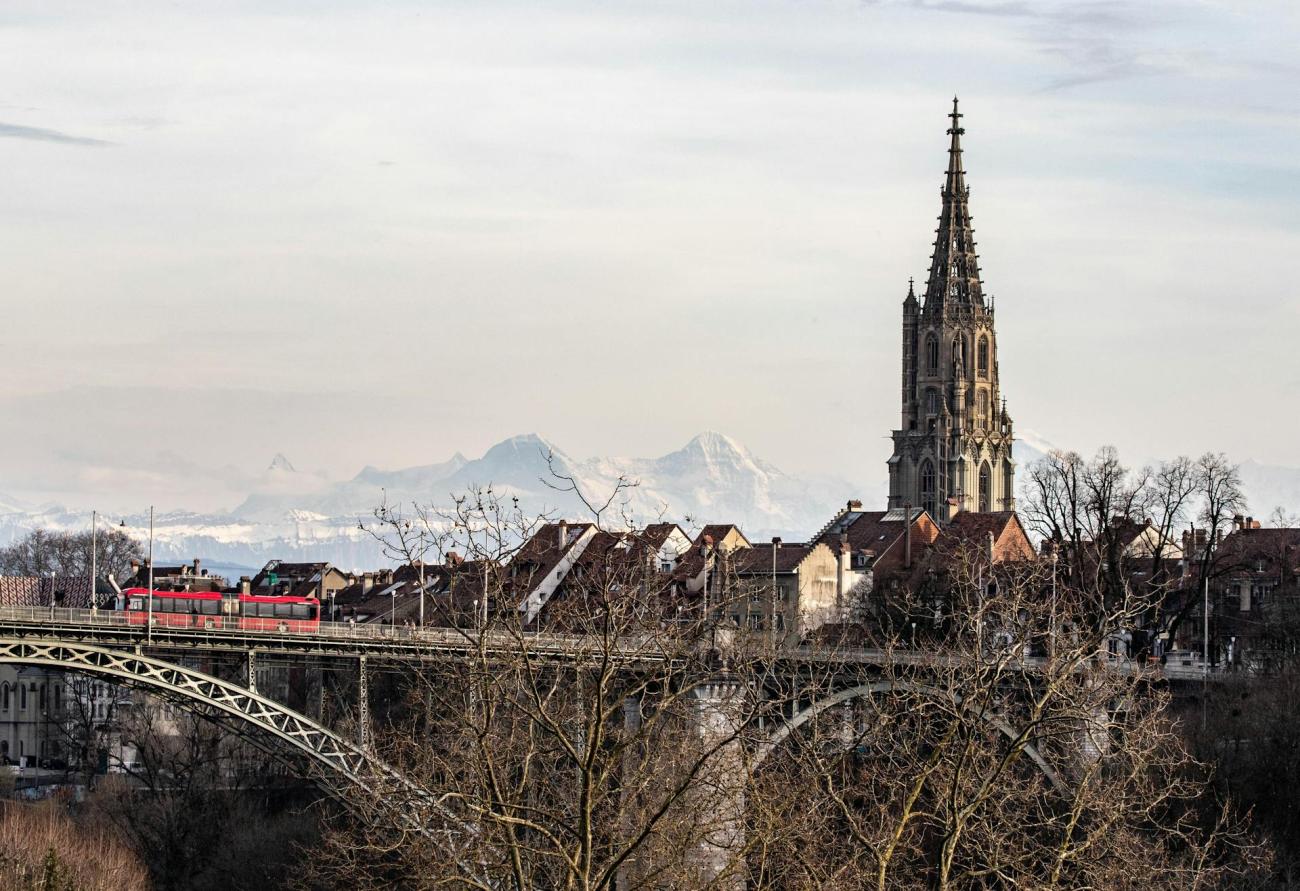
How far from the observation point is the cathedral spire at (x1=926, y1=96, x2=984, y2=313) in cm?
14900

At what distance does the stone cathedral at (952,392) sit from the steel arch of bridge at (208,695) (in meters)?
84.7

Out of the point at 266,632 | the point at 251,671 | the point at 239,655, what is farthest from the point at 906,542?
the point at 251,671

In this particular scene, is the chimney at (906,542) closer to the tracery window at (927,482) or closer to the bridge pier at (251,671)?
the tracery window at (927,482)

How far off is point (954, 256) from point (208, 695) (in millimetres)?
100208

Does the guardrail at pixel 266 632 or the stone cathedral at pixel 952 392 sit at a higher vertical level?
the stone cathedral at pixel 952 392

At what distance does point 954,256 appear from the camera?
150500 mm

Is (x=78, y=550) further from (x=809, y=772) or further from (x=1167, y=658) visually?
(x=809, y=772)

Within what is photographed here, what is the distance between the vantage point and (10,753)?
11100 centimetres

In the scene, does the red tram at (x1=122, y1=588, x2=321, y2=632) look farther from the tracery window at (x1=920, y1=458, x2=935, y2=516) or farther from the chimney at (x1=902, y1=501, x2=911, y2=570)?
the tracery window at (x1=920, y1=458, x2=935, y2=516)

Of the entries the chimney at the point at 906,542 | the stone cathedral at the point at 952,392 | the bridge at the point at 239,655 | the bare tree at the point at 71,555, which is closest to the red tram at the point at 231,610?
the bridge at the point at 239,655

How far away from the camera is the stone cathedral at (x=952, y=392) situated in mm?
143625

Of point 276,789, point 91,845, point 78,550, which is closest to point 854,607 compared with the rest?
point 276,789

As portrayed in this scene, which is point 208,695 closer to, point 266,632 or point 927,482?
point 266,632

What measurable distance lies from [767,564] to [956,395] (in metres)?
53.5
